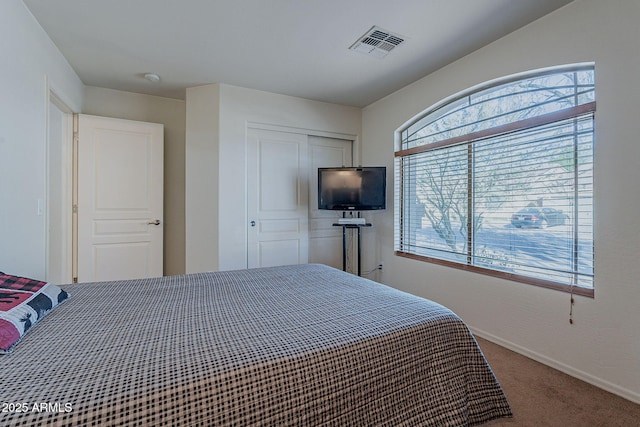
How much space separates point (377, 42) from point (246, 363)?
250 cm

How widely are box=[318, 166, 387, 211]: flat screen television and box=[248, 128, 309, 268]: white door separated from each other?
40cm

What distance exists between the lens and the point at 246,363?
2.95 feet

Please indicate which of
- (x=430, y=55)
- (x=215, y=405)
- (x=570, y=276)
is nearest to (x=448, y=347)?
(x=215, y=405)

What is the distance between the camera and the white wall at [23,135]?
1.76 metres

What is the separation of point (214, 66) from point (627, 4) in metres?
3.03

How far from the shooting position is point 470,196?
271cm

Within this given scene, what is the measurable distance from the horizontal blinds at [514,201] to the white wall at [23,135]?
3.30 meters

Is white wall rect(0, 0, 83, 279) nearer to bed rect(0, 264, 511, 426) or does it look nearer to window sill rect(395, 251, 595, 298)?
bed rect(0, 264, 511, 426)

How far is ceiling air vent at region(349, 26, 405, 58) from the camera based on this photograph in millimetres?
2283

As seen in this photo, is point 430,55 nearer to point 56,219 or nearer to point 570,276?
point 570,276

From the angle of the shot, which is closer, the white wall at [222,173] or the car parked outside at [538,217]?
the car parked outside at [538,217]

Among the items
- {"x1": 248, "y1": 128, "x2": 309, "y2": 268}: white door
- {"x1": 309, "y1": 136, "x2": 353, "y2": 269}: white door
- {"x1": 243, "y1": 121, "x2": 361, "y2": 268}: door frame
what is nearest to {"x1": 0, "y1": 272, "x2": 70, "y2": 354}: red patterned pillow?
{"x1": 243, "y1": 121, "x2": 361, "y2": 268}: door frame

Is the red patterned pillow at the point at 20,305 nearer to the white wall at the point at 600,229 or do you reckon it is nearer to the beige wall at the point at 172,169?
the beige wall at the point at 172,169

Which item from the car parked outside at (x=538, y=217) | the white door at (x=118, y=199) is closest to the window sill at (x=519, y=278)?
the car parked outside at (x=538, y=217)
